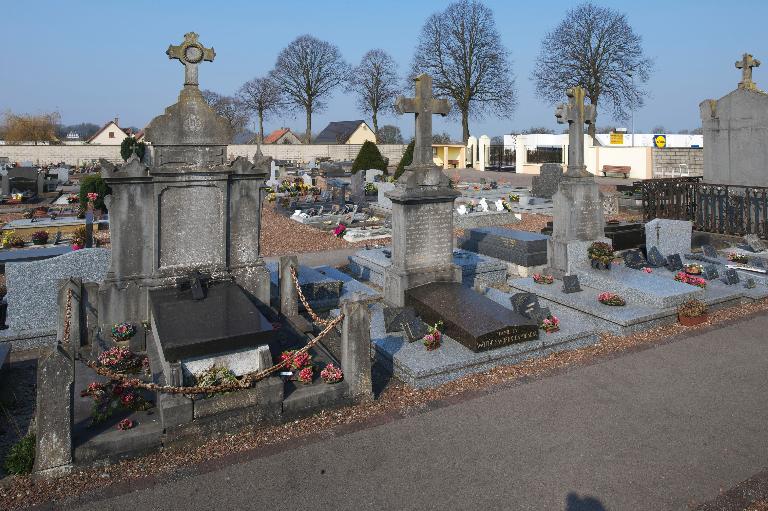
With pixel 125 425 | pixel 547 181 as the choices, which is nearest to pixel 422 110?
pixel 125 425

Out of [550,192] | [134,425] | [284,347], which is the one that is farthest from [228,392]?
[550,192]

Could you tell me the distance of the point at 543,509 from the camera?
4922 millimetres

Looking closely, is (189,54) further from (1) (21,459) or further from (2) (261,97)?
(2) (261,97)

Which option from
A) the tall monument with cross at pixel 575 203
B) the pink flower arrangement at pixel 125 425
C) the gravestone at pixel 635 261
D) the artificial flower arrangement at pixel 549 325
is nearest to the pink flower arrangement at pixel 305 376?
the pink flower arrangement at pixel 125 425

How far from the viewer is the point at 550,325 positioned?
346 inches

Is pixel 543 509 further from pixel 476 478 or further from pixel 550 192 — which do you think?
pixel 550 192

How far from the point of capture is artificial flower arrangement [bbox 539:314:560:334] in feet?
28.8

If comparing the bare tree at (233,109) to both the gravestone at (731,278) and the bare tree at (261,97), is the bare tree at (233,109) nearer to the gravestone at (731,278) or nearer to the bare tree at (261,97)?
the bare tree at (261,97)

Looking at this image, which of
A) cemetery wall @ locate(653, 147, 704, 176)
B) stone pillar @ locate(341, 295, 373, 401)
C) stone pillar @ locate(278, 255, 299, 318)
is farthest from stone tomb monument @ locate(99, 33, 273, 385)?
cemetery wall @ locate(653, 147, 704, 176)

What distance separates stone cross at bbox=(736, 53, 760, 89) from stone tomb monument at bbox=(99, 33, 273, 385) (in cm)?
1438

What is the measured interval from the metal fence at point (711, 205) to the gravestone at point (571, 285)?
7.55 m

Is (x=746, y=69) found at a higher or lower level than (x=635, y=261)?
higher

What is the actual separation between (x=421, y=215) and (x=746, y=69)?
12109 millimetres

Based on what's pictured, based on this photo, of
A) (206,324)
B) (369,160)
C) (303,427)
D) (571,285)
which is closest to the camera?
(303,427)
